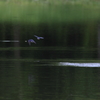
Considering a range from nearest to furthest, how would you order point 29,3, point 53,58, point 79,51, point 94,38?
point 53,58 → point 79,51 → point 94,38 → point 29,3

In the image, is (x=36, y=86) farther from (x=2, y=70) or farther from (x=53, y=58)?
(x=53, y=58)

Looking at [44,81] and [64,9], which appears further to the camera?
[64,9]

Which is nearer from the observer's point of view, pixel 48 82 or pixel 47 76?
pixel 48 82

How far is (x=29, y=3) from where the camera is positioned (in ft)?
149

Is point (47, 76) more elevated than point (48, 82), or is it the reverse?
point (48, 82)

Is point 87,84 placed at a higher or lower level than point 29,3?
higher

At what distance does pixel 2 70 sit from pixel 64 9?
29484 millimetres

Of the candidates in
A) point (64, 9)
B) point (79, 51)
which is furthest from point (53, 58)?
point (64, 9)

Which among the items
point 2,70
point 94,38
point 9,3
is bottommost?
point 9,3

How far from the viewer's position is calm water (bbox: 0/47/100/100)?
1006 cm

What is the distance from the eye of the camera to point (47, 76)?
1209cm

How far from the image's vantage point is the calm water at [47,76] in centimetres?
1006

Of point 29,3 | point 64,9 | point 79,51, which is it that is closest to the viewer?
point 79,51

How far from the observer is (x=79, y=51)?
17.3 meters
